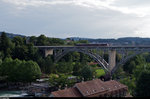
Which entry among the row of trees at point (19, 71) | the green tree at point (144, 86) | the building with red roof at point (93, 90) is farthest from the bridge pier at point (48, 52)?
the green tree at point (144, 86)

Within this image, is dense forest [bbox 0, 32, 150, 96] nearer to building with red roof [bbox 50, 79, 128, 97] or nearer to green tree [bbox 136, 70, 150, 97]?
green tree [bbox 136, 70, 150, 97]

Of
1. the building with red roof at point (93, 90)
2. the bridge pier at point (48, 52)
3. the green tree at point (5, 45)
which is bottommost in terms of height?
the building with red roof at point (93, 90)

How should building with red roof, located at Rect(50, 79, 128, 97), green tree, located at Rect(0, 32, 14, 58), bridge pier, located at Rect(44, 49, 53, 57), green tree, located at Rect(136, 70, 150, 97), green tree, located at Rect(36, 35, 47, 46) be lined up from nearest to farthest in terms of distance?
building with red roof, located at Rect(50, 79, 128, 97)
green tree, located at Rect(136, 70, 150, 97)
green tree, located at Rect(0, 32, 14, 58)
bridge pier, located at Rect(44, 49, 53, 57)
green tree, located at Rect(36, 35, 47, 46)

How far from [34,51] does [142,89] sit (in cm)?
3291

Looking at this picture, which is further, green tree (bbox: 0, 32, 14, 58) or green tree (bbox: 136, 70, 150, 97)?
green tree (bbox: 0, 32, 14, 58)

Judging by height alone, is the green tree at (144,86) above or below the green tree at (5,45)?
below

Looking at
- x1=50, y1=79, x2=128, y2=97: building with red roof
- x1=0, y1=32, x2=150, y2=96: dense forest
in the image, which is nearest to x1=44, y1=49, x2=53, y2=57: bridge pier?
x1=0, y1=32, x2=150, y2=96: dense forest

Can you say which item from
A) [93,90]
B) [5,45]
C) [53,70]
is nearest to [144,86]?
[93,90]

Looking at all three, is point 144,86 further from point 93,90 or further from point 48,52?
point 48,52

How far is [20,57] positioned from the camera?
49.3 meters

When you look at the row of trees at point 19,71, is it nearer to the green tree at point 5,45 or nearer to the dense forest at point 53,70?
the dense forest at point 53,70

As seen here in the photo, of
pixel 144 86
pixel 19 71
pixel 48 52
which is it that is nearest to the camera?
pixel 144 86

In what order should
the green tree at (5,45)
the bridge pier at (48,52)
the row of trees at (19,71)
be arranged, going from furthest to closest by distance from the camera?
the bridge pier at (48,52) < the green tree at (5,45) < the row of trees at (19,71)

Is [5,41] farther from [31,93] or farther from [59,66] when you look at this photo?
[31,93]
